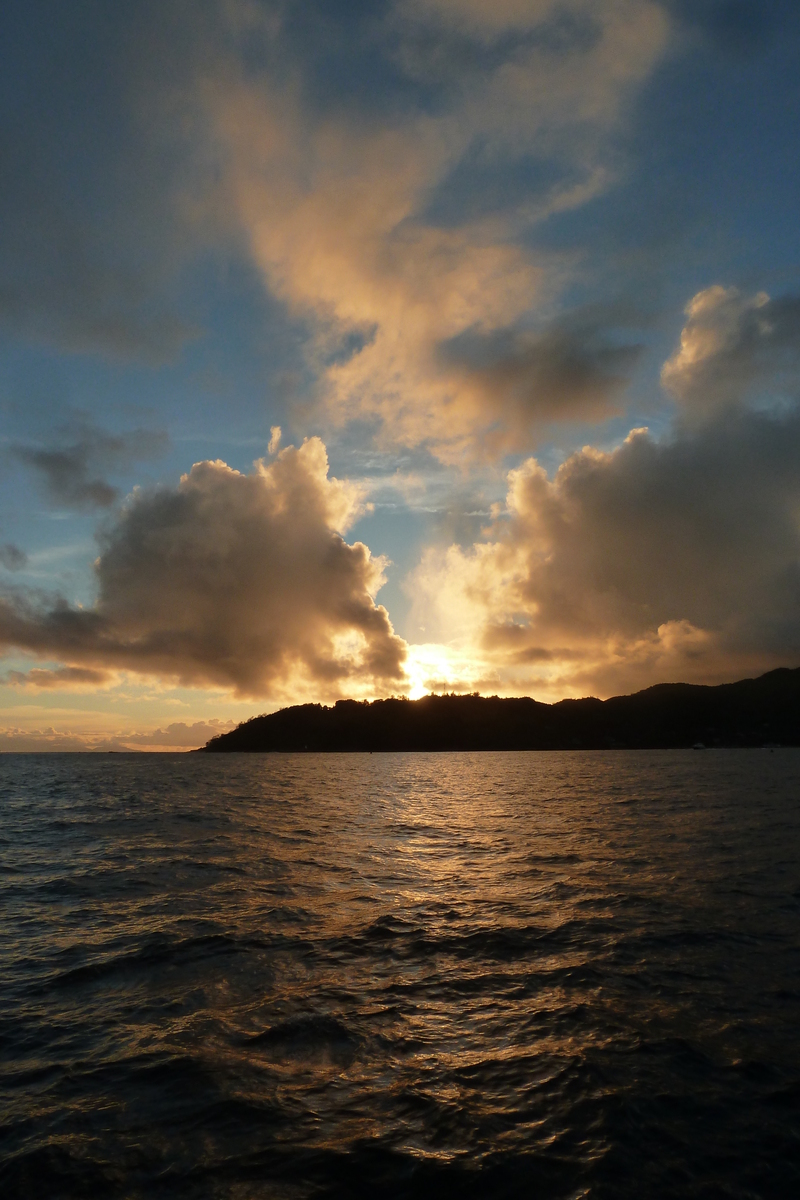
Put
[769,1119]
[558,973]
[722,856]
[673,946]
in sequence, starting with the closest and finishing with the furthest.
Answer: [769,1119], [558,973], [673,946], [722,856]

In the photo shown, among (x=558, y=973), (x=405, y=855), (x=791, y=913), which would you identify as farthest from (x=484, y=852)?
(x=558, y=973)

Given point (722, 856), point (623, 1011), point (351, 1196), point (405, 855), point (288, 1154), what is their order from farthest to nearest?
point (405, 855)
point (722, 856)
point (623, 1011)
point (288, 1154)
point (351, 1196)

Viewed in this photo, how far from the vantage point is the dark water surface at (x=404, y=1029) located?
30.0 ft

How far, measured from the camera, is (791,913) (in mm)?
21375

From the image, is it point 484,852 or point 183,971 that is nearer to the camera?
point 183,971

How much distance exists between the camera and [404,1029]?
1336 centimetres

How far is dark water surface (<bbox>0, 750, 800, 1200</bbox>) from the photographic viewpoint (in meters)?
9.15

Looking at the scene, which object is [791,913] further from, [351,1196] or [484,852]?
[351,1196]

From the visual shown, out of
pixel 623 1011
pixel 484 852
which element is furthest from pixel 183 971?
pixel 484 852

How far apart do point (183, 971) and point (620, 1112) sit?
11.6 metres

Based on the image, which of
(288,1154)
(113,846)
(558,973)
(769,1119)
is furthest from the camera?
(113,846)

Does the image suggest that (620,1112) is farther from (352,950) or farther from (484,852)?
(484,852)

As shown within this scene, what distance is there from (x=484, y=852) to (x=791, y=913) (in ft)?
55.9

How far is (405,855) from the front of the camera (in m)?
35.1
